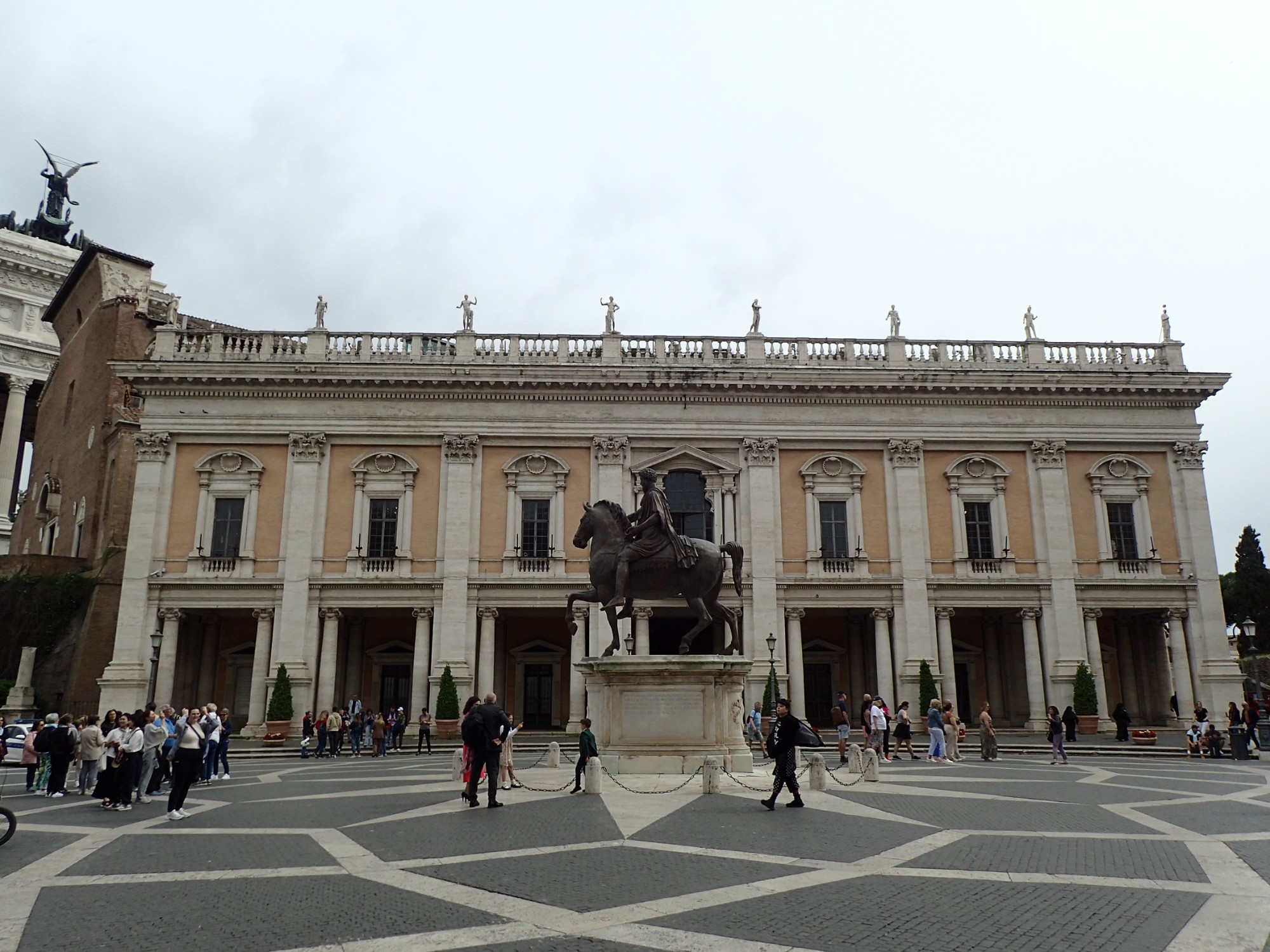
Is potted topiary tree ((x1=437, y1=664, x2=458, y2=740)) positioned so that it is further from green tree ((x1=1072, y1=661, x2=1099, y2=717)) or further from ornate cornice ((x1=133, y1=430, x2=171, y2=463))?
green tree ((x1=1072, y1=661, x2=1099, y2=717))

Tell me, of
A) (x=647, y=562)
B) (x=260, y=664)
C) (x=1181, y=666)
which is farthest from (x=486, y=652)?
(x=1181, y=666)

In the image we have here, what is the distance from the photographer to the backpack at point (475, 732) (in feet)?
41.8

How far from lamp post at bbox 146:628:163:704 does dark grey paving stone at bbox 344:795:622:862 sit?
21.8 meters

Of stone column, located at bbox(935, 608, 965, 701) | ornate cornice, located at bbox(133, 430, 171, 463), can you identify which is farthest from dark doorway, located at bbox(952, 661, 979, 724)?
ornate cornice, located at bbox(133, 430, 171, 463)

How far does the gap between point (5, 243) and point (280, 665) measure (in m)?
44.8

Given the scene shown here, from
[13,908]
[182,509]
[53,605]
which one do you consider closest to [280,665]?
[182,509]

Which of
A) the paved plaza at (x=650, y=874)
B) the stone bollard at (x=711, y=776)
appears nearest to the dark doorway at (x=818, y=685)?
the paved plaza at (x=650, y=874)

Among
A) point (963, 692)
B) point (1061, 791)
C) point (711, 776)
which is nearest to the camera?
point (711, 776)

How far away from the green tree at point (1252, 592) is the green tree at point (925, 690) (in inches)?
1547

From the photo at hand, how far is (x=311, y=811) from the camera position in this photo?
1341cm

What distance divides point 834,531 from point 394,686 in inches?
711

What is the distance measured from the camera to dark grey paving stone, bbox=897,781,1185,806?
1459 centimetres

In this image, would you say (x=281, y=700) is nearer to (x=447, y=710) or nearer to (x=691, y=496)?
(x=447, y=710)

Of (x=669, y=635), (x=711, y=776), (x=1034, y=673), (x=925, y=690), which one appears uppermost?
(x=669, y=635)
